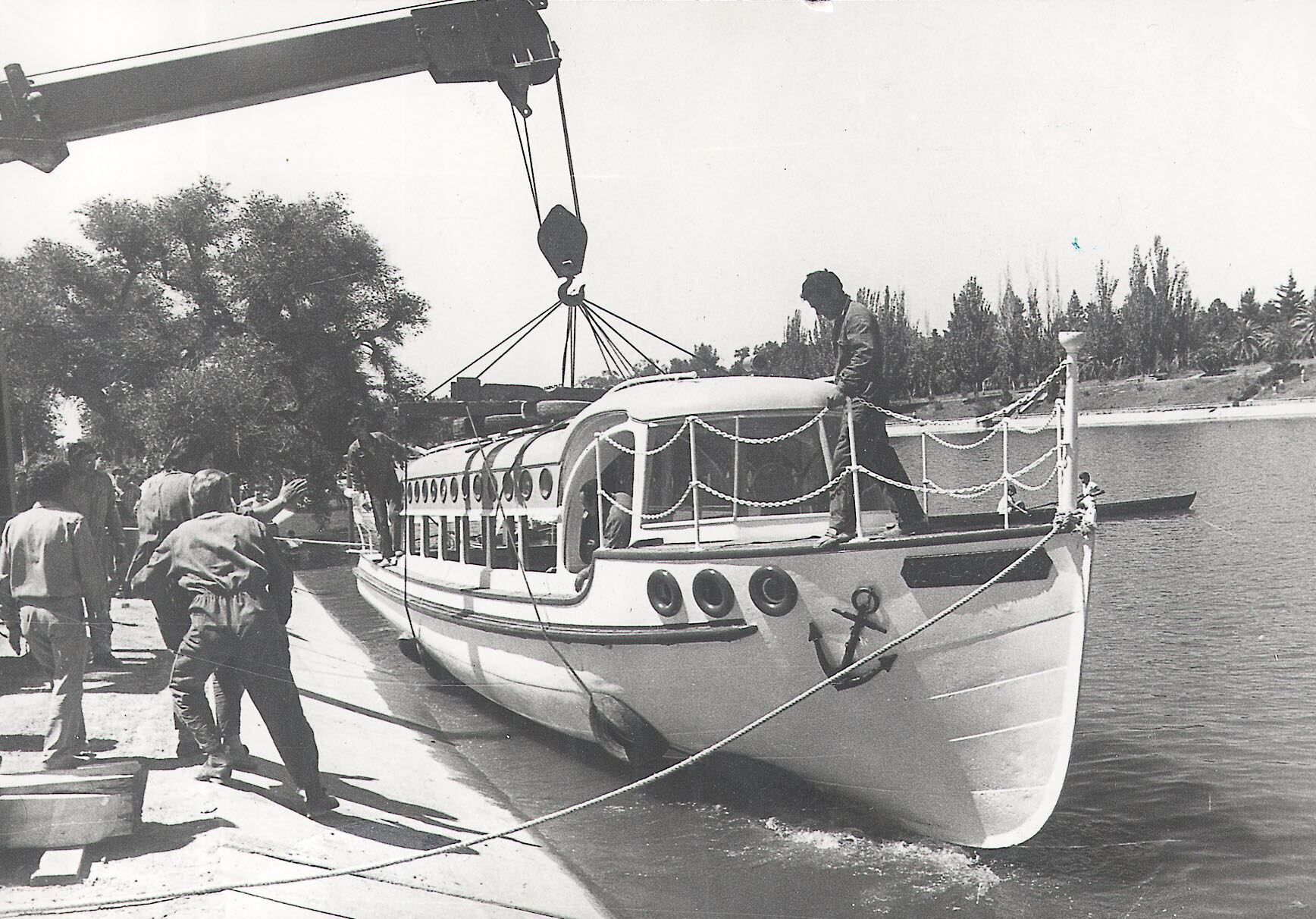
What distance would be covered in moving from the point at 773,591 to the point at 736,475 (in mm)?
804

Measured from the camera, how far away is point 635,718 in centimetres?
558

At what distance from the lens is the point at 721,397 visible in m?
5.53

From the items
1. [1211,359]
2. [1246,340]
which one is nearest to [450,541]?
[1211,359]

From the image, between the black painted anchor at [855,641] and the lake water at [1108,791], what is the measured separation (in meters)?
1.03

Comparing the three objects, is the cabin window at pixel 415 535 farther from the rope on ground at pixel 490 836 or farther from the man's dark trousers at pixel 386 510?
the rope on ground at pixel 490 836

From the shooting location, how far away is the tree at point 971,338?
6.15 meters

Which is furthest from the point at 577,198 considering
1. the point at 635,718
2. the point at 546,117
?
the point at 635,718

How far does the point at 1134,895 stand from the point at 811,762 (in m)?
1.92

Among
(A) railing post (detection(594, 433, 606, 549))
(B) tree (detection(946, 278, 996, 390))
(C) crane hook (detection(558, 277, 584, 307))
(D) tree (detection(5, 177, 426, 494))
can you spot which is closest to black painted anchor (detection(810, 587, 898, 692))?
(A) railing post (detection(594, 433, 606, 549))

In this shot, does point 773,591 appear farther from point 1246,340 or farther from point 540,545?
point 1246,340

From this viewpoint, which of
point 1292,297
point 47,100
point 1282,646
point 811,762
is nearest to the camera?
point 47,100

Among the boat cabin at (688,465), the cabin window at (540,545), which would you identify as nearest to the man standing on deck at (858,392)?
the boat cabin at (688,465)

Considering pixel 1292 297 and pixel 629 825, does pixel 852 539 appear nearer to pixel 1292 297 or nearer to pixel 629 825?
pixel 629 825

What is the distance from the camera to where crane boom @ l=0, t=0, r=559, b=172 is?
4.30 metres
